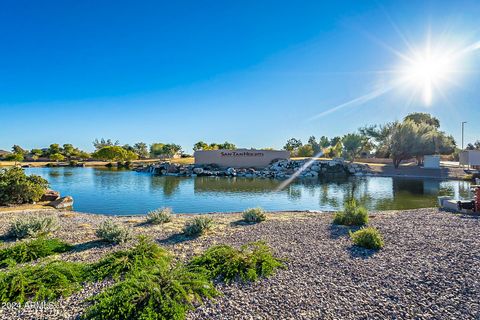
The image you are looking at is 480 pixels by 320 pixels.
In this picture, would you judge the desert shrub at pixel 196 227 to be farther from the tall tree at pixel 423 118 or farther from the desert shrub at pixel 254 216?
the tall tree at pixel 423 118

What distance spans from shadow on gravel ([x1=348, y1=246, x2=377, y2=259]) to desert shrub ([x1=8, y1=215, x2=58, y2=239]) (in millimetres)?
8082

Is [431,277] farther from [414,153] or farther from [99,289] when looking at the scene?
[414,153]

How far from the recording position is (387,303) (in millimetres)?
4086

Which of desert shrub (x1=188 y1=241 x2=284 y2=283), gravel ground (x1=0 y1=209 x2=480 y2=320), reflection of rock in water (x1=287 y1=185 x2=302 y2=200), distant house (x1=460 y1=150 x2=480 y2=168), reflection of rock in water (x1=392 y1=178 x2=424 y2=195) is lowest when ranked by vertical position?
reflection of rock in water (x1=287 y1=185 x2=302 y2=200)

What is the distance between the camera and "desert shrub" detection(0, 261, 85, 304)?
423 centimetres

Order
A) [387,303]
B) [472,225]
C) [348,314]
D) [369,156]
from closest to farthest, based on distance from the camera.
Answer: [348,314] < [387,303] < [472,225] < [369,156]

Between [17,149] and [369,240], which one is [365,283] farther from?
[17,149]

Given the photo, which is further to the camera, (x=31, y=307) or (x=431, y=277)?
(x=431, y=277)

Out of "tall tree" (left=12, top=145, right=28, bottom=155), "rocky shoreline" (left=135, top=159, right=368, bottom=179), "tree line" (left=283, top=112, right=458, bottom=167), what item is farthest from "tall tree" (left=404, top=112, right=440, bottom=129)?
"tall tree" (left=12, top=145, right=28, bottom=155)

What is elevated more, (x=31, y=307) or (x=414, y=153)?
(x=414, y=153)

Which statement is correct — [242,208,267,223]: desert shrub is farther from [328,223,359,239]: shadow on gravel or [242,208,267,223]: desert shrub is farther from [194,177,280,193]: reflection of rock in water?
[194,177,280,193]: reflection of rock in water

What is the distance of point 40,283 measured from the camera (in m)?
4.48

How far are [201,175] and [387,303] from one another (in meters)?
40.8

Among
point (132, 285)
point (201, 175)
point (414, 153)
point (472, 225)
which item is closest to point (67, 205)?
point (132, 285)
